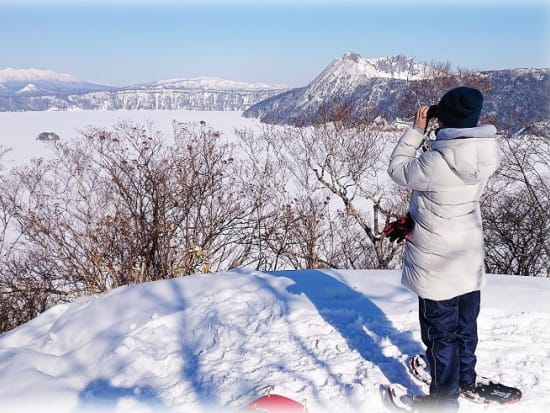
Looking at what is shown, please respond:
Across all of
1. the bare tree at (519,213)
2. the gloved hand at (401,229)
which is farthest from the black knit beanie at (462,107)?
the bare tree at (519,213)

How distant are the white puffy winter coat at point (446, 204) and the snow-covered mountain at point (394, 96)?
30.4 ft

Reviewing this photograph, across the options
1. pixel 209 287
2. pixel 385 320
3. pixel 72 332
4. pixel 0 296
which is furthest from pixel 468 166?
pixel 0 296

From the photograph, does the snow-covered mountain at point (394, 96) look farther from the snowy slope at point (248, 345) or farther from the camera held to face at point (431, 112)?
the camera held to face at point (431, 112)

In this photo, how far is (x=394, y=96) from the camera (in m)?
13.1

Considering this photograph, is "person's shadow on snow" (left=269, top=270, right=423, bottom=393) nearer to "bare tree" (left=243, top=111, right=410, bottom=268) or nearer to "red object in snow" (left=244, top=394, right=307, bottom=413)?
"red object in snow" (left=244, top=394, right=307, bottom=413)

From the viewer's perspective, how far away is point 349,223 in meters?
13.2

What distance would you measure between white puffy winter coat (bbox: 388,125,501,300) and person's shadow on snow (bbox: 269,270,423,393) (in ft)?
2.62

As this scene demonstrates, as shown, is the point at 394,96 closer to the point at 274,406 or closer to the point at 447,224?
the point at 447,224

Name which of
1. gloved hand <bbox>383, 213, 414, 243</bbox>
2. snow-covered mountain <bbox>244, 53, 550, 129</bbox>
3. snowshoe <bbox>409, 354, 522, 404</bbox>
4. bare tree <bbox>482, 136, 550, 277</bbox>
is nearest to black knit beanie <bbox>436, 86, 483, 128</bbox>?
gloved hand <bbox>383, 213, 414, 243</bbox>

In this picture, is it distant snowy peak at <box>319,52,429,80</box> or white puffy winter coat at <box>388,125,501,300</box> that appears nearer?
white puffy winter coat at <box>388,125,501,300</box>

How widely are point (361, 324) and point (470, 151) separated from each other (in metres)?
1.79

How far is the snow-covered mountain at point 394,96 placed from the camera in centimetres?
1177

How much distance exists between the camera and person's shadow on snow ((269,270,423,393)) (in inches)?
114

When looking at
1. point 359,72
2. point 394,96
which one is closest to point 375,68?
point 359,72
